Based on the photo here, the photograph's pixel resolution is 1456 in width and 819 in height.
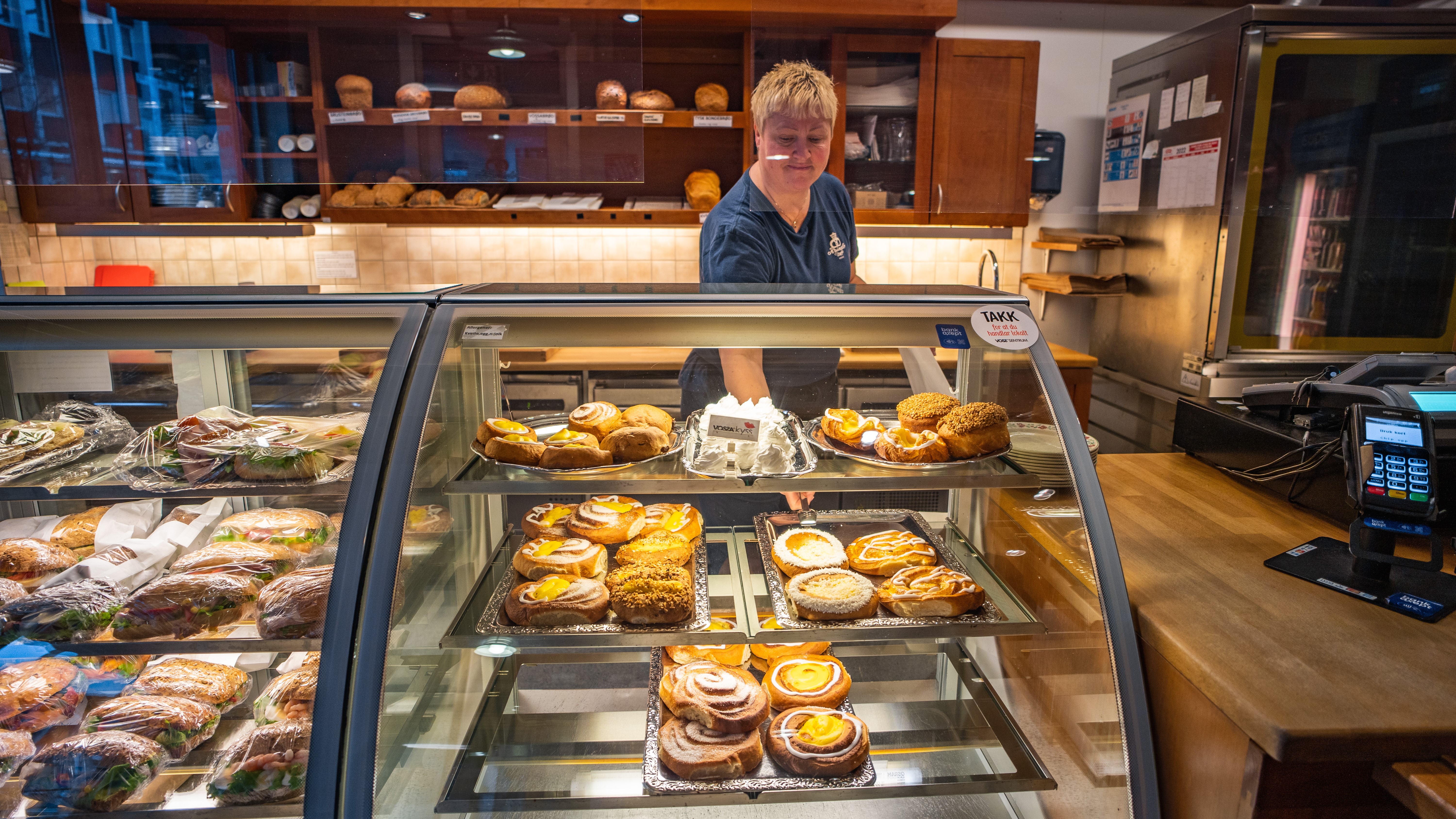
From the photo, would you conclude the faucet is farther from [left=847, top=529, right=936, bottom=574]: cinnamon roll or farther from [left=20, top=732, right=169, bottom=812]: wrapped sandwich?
[left=20, top=732, right=169, bottom=812]: wrapped sandwich

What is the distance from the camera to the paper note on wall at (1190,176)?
3.41m

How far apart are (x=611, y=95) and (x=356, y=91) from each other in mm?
802

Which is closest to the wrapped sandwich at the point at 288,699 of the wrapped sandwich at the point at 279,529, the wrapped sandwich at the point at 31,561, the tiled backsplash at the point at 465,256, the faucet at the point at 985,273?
the wrapped sandwich at the point at 279,529

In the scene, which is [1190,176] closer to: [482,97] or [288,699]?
[482,97]

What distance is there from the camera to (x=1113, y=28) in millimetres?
4332

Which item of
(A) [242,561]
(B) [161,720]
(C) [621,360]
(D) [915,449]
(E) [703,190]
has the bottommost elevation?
(B) [161,720]

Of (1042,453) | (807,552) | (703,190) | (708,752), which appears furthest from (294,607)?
(703,190)

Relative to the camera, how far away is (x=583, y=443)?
1.55 m

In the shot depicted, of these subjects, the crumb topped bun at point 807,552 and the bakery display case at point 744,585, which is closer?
the bakery display case at point 744,585

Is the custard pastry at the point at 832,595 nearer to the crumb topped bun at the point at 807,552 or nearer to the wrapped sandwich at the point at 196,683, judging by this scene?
the crumb topped bun at the point at 807,552

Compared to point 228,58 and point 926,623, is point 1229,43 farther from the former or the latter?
point 228,58

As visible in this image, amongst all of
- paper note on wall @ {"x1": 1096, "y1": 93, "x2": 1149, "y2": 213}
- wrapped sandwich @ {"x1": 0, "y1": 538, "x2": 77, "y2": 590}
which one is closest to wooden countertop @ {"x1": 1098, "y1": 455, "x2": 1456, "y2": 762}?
wrapped sandwich @ {"x1": 0, "y1": 538, "x2": 77, "y2": 590}

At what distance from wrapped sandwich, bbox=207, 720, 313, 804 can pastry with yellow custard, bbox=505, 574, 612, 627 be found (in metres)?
0.39

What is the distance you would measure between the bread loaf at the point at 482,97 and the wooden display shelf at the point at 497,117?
0.02 meters
